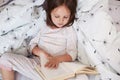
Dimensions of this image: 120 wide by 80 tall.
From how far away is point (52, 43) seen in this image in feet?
4.48

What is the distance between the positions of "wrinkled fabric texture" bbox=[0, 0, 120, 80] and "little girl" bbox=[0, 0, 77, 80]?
4 centimetres

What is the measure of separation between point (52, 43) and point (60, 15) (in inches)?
5.8

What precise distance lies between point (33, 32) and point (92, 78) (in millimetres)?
383

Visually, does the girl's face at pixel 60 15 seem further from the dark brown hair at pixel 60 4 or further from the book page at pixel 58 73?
the book page at pixel 58 73

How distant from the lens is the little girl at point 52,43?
1.24 metres

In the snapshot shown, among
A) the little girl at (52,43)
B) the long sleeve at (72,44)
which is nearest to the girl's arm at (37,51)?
the little girl at (52,43)

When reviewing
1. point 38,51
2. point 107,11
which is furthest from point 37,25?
point 107,11

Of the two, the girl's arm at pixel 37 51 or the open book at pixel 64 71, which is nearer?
the open book at pixel 64 71

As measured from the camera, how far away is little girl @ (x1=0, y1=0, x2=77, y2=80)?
1239mm

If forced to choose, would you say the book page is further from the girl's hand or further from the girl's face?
→ the girl's face

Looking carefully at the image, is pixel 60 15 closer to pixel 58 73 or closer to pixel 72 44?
pixel 72 44

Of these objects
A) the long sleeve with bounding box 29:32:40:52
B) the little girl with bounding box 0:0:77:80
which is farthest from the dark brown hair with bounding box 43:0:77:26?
the long sleeve with bounding box 29:32:40:52

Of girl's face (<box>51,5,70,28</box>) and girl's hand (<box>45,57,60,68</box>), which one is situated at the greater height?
girl's face (<box>51,5,70,28</box>)

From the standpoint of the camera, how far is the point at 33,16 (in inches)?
54.3
